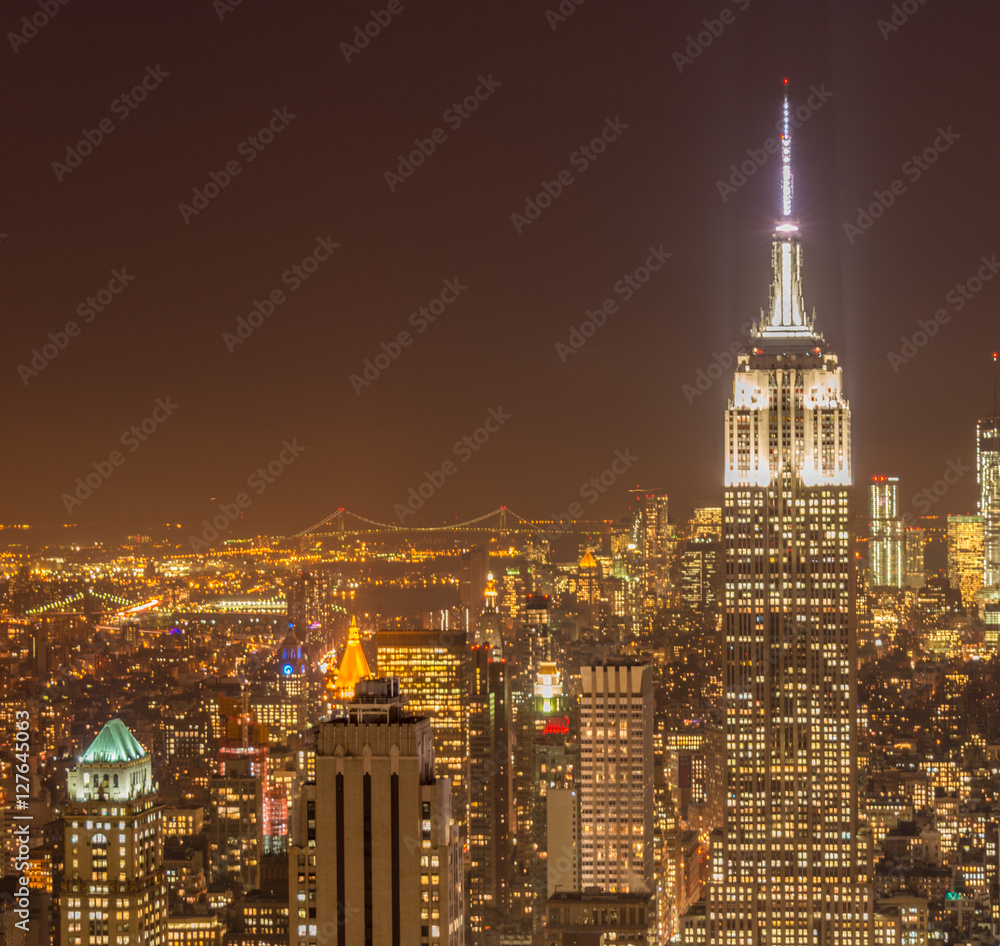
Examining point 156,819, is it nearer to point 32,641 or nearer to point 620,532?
point 32,641

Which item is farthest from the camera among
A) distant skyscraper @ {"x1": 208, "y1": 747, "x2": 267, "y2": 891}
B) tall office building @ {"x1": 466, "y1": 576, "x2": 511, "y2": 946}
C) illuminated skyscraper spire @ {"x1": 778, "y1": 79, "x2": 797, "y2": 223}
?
distant skyscraper @ {"x1": 208, "y1": 747, "x2": 267, "y2": 891}

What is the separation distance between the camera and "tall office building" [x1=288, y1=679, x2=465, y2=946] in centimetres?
1208

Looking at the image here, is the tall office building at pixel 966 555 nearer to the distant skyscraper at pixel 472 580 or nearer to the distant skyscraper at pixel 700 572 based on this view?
the distant skyscraper at pixel 700 572

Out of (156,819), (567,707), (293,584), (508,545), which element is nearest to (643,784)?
(567,707)

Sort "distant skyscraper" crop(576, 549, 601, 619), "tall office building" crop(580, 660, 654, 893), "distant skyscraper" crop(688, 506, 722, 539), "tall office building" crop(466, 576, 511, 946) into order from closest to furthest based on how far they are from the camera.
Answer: "distant skyscraper" crop(688, 506, 722, 539) < "tall office building" crop(466, 576, 511, 946) < "tall office building" crop(580, 660, 654, 893) < "distant skyscraper" crop(576, 549, 601, 619)

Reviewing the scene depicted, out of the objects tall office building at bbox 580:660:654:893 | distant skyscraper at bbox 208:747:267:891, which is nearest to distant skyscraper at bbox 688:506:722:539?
tall office building at bbox 580:660:654:893

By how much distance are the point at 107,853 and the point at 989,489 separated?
19.8m

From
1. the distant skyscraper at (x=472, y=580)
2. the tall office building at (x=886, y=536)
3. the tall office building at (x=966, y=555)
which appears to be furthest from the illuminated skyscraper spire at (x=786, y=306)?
the tall office building at (x=966, y=555)

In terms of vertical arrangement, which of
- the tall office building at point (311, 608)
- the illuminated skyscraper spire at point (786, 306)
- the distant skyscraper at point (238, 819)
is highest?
the illuminated skyscraper spire at point (786, 306)

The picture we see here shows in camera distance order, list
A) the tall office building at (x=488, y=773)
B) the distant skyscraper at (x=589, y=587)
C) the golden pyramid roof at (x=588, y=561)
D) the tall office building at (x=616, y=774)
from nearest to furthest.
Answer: the tall office building at (x=488, y=773) < the tall office building at (x=616, y=774) < the golden pyramid roof at (x=588, y=561) < the distant skyscraper at (x=589, y=587)

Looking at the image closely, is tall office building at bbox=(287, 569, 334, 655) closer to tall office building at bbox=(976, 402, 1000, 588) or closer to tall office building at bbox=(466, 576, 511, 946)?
tall office building at bbox=(466, 576, 511, 946)

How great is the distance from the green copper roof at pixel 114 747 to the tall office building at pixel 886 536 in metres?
11.1

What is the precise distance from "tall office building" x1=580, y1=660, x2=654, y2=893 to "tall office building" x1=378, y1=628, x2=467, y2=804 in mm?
2233

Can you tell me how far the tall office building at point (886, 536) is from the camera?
23688mm
